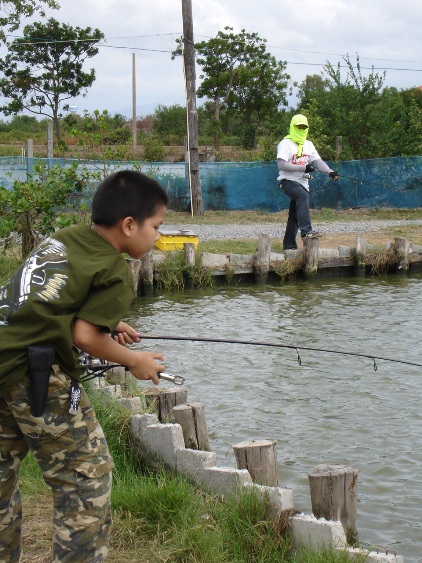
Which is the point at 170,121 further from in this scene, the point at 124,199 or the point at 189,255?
the point at 124,199

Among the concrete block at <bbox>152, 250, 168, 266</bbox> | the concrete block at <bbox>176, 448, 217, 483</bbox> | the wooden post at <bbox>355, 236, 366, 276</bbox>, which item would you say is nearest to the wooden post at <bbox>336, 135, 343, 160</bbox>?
the wooden post at <bbox>355, 236, 366, 276</bbox>

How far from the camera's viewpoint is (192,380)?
799 cm

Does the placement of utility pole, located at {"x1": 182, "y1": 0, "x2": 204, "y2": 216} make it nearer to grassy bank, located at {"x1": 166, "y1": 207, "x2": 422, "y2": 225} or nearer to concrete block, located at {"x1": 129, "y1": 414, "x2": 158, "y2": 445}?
grassy bank, located at {"x1": 166, "y1": 207, "x2": 422, "y2": 225}

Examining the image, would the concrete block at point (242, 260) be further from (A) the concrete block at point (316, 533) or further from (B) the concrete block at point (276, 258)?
(A) the concrete block at point (316, 533)

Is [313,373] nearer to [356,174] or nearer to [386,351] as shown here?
[386,351]

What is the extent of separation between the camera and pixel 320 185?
20.8 meters

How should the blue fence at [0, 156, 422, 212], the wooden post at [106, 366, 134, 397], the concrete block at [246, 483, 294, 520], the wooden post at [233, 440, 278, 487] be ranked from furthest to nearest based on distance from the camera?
the blue fence at [0, 156, 422, 212]
the wooden post at [106, 366, 134, 397]
the wooden post at [233, 440, 278, 487]
the concrete block at [246, 483, 294, 520]

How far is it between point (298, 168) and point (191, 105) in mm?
7852

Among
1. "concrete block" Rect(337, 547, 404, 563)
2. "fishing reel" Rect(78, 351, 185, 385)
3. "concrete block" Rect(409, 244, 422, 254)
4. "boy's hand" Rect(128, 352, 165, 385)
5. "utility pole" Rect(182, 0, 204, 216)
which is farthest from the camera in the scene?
"utility pole" Rect(182, 0, 204, 216)

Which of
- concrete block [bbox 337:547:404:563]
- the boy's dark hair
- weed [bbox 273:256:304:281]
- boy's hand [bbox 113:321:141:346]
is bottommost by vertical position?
concrete block [bbox 337:547:404:563]

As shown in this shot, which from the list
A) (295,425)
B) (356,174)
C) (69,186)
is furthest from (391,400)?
(356,174)

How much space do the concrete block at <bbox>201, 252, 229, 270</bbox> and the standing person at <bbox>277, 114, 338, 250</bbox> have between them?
1255mm

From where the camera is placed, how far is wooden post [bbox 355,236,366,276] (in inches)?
538

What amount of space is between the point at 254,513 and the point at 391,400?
11.9 ft
